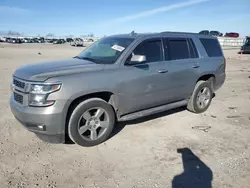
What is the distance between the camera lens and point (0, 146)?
12.6ft

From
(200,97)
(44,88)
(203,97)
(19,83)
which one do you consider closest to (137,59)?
(44,88)

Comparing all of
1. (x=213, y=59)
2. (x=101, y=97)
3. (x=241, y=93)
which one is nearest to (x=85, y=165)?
(x=101, y=97)

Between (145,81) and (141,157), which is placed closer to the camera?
(141,157)

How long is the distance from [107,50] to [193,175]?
2.82 m

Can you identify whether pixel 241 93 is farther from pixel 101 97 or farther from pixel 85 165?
pixel 85 165

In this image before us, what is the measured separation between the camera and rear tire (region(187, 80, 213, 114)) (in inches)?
220

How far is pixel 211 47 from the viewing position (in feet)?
19.8

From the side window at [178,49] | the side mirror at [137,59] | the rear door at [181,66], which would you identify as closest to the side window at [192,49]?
the rear door at [181,66]

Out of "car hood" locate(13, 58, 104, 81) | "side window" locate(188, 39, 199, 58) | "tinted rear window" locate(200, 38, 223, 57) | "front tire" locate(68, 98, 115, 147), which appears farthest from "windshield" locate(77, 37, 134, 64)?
"tinted rear window" locate(200, 38, 223, 57)

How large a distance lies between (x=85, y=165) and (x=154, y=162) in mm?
1061

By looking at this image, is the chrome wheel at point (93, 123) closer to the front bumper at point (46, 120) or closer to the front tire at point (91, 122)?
the front tire at point (91, 122)

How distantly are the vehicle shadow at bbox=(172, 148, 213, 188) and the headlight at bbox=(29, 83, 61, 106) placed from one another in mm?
2163

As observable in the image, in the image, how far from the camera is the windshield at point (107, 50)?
429 centimetres

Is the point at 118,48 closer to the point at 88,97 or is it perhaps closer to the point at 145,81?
the point at 145,81
